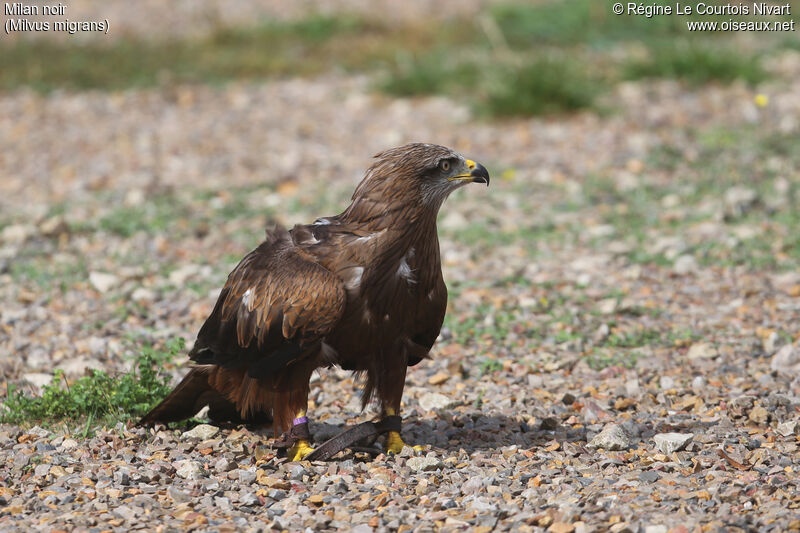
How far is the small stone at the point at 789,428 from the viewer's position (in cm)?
475

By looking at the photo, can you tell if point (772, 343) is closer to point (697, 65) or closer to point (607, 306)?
point (607, 306)

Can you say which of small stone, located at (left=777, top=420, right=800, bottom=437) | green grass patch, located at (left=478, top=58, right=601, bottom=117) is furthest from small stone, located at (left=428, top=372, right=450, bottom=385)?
green grass patch, located at (left=478, top=58, right=601, bottom=117)

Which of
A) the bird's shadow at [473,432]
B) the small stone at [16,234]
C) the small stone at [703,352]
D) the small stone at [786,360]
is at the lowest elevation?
the bird's shadow at [473,432]

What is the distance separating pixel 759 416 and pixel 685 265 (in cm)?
243

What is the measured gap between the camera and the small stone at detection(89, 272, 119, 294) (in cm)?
715

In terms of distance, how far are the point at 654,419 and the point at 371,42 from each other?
1041 centimetres

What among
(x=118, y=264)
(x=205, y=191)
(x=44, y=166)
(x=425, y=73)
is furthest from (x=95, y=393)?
(x=425, y=73)

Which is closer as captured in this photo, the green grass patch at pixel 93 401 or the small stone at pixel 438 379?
the green grass patch at pixel 93 401

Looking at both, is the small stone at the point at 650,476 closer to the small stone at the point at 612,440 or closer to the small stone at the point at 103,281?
the small stone at the point at 612,440

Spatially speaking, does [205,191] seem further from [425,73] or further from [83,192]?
[425,73]

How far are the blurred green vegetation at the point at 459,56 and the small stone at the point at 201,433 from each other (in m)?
6.52

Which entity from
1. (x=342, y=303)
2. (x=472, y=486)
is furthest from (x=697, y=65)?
(x=472, y=486)

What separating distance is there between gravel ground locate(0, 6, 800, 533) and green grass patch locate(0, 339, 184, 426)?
96mm

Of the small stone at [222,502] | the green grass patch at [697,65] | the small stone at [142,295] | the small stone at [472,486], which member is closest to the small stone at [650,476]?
the small stone at [472,486]
